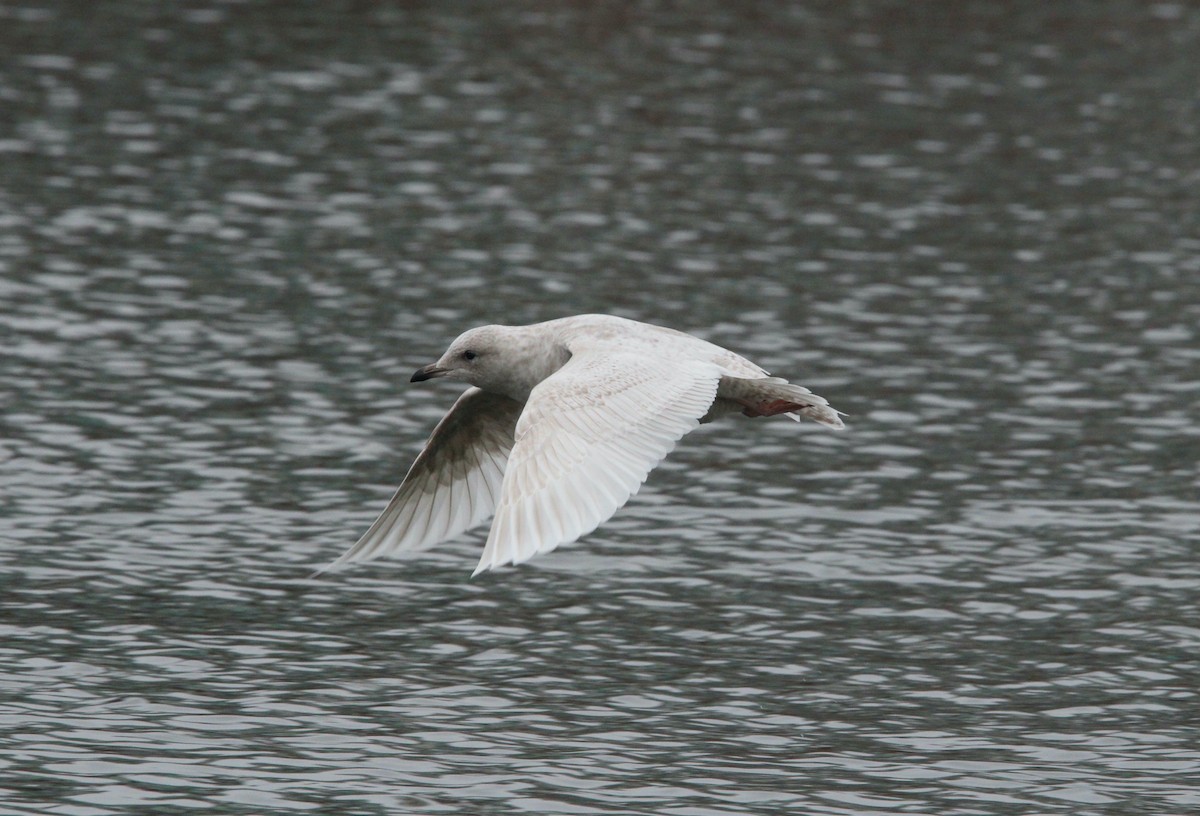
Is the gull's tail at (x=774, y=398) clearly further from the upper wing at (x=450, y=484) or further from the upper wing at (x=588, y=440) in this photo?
the upper wing at (x=450, y=484)

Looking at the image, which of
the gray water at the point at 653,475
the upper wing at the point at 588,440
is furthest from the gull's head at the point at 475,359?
the gray water at the point at 653,475

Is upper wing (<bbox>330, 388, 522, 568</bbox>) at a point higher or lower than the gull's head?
lower

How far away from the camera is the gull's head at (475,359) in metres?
12.5

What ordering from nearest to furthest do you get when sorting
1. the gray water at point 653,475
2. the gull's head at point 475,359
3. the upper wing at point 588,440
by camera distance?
1. the upper wing at point 588,440
2. the gray water at point 653,475
3. the gull's head at point 475,359

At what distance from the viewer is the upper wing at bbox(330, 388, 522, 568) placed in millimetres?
13062

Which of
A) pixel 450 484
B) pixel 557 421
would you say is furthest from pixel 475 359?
pixel 557 421

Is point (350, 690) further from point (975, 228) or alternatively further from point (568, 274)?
point (975, 228)

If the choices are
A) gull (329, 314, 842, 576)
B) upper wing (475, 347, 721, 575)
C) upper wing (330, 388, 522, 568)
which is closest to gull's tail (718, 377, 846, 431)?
gull (329, 314, 842, 576)

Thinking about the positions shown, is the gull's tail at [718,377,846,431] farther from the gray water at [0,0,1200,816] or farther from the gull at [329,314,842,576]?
the gray water at [0,0,1200,816]

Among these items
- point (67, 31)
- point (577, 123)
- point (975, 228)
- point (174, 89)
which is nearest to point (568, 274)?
point (975, 228)

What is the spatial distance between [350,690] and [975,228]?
1634 centimetres

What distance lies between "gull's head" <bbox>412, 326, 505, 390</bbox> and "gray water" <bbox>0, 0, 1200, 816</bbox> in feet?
6.16

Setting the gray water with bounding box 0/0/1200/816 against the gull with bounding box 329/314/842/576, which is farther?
the gray water with bounding box 0/0/1200/816

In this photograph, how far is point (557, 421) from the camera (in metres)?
10.7
